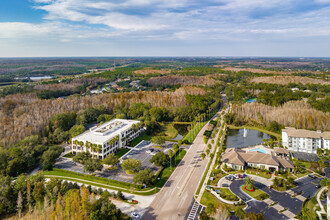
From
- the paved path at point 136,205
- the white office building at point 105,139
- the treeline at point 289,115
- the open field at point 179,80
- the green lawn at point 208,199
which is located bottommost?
the paved path at point 136,205

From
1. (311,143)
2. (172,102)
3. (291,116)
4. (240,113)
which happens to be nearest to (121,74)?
(172,102)

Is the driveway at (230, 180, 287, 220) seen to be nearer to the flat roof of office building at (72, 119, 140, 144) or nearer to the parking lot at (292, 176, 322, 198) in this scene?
the parking lot at (292, 176, 322, 198)

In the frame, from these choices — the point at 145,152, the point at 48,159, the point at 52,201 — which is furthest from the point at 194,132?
the point at 52,201

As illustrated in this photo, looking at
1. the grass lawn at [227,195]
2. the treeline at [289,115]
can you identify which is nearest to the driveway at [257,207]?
the grass lawn at [227,195]

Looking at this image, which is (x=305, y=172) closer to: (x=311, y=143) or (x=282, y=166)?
(x=282, y=166)

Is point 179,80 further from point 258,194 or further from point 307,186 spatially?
point 258,194

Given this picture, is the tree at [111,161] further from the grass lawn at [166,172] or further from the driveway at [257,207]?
the driveway at [257,207]
